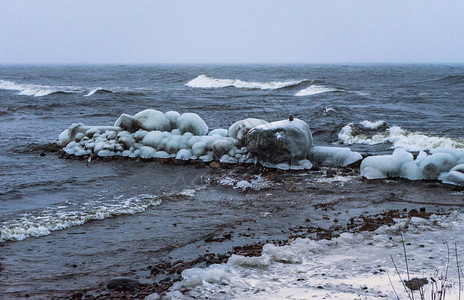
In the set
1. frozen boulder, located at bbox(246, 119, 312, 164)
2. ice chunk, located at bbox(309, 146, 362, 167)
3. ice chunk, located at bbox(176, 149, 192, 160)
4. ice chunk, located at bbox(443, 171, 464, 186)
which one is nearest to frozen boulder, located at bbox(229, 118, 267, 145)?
frozen boulder, located at bbox(246, 119, 312, 164)

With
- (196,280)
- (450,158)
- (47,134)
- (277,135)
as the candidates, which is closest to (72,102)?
(47,134)

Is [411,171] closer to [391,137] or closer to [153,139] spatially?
[391,137]

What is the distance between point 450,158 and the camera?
368 inches

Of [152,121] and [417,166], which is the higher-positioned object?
[152,121]

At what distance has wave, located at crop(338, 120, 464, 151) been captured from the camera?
12688 millimetres

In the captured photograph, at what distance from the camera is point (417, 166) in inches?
373

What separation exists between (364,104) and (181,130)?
13370 mm

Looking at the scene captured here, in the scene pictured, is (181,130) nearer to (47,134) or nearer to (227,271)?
(47,134)

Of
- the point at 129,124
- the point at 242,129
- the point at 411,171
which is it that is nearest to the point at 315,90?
the point at 129,124

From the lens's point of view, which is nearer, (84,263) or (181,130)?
(84,263)

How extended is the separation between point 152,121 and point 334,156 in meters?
5.09

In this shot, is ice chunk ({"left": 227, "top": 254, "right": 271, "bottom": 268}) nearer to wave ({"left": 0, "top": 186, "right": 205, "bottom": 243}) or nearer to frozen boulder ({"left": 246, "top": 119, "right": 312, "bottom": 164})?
wave ({"left": 0, "top": 186, "right": 205, "bottom": 243})

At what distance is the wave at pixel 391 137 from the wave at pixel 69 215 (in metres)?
7.15

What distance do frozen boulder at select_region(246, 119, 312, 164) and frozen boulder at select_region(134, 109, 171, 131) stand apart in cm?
314
